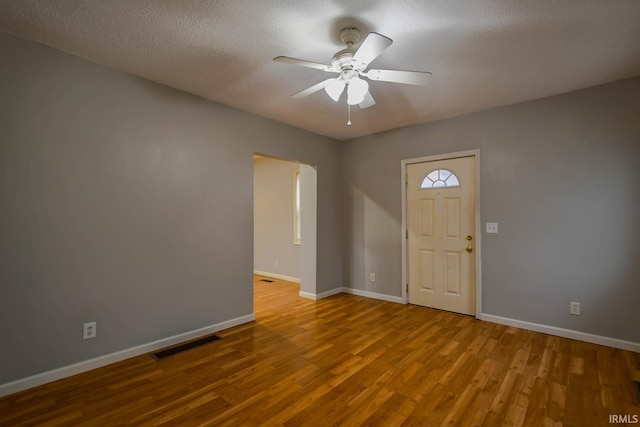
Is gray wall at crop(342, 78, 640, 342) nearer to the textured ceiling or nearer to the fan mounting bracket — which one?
the textured ceiling

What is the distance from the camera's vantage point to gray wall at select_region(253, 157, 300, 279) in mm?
5770

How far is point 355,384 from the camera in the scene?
222cm

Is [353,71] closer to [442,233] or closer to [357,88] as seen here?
[357,88]

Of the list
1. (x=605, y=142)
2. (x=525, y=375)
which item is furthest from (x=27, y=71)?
(x=605, y=142)

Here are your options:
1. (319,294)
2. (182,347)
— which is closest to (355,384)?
(182,347)

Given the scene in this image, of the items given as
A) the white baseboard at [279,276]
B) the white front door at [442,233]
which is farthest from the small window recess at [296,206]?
the white front door at [442,233]

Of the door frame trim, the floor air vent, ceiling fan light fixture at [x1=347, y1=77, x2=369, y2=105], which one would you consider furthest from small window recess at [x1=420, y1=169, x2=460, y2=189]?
the floor air vent

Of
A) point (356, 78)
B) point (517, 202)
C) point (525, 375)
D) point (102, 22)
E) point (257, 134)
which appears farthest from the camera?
point (257, 134)

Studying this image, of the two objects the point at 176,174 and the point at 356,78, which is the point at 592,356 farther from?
the point at 176,174

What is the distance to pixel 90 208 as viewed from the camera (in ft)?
8.02

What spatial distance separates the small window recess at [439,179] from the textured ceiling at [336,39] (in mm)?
1030

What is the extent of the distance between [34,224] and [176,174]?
1.12m

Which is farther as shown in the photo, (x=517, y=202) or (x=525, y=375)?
(x=517, y=202)

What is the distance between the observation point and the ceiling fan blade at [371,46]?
5.42ft
